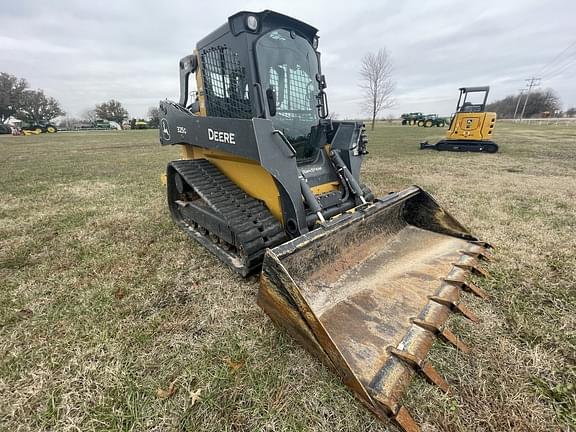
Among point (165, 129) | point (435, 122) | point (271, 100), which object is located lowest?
point (435, 122)

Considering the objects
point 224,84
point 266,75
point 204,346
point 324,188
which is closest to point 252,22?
point 266,75

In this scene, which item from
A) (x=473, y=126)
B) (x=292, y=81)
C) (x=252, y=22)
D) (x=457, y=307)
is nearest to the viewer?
(x=457, y=307)

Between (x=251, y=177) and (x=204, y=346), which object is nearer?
(x=204, y=346)

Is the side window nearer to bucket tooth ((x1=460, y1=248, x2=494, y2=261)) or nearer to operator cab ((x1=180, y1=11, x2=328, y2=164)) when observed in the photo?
operator cab ((x1=180, y1=11, x2=328, y2=164))

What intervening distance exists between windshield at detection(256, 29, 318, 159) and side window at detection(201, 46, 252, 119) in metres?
0.26

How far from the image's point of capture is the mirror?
2.88 meters

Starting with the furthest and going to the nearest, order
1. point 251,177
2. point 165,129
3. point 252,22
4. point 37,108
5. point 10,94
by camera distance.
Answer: point 37,108
point 10,94
point 165,129
point 251,177
point 252,22

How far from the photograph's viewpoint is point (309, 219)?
2791 mm

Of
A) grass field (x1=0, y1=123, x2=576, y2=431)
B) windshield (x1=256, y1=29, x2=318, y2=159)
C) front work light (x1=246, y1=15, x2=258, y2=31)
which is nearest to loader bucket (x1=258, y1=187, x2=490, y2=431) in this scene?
grass field (x1=0, y1=123, x2=576, y2=431)

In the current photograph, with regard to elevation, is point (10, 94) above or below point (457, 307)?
above

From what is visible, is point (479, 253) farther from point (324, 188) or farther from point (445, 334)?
point (324, 188)

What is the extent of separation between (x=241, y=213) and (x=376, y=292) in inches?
58.1

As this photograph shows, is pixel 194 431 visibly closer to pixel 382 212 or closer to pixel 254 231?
pixel 254 231

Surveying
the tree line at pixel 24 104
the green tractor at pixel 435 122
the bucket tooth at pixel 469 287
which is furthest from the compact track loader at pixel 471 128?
the tree line at pixel 24 104
